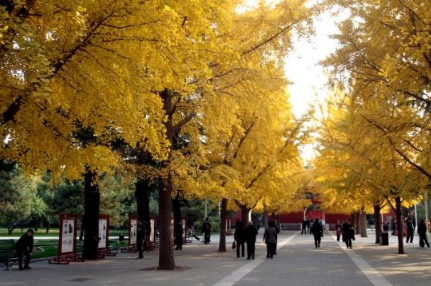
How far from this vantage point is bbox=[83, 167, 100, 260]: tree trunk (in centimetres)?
1867

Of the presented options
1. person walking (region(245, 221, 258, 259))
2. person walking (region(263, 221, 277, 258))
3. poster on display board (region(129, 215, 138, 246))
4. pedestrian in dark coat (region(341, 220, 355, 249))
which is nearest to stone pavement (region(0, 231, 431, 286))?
person walking (region(245, 221, 258, 259))

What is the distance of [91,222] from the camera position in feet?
62.3

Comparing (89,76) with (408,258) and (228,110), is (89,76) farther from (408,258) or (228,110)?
(408,258)

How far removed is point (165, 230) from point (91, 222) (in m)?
5.31

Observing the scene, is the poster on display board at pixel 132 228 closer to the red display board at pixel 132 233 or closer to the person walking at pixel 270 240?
the red display board at pixel 132 233

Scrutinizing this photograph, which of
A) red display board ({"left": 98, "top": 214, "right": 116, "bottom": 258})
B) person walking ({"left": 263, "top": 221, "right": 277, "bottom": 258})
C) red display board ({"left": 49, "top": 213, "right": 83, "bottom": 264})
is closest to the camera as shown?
red display board ({"left": 49, "top": 213, "right": 83, "bottom": 264})

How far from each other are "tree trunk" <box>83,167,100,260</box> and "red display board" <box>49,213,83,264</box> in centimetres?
75

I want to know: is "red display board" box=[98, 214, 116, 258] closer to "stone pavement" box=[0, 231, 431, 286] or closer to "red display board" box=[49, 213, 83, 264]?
"stone pavement" box=[0, 231, 431, 286]

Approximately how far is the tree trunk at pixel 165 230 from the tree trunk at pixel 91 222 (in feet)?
14.8

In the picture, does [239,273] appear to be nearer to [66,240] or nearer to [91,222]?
[66,240]

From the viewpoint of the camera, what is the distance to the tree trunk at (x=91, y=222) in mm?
18672

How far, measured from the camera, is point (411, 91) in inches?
495

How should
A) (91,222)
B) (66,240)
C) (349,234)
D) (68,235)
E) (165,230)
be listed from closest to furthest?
1. (165,230)
2. (66,240)
3. (68,235)
4. (91,222)
5. (349,234)

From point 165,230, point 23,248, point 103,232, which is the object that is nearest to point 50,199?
point 103,232
